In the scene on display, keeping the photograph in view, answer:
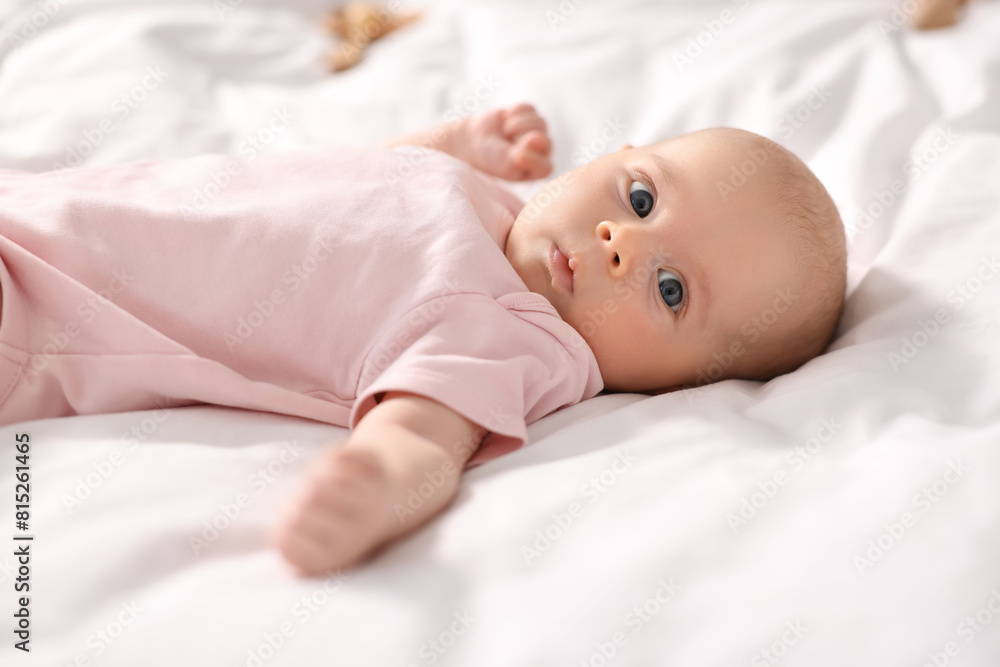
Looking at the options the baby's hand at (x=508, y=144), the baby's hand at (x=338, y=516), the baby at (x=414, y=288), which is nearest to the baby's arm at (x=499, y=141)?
the baby's hand at (x=508, y=144)

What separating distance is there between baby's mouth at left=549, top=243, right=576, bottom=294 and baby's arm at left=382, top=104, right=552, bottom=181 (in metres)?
0.41

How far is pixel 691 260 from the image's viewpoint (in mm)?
1211

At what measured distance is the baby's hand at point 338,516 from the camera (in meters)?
0.81

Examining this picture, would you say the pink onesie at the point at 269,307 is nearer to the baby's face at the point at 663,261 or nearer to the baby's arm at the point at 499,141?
the baby's face at the point at 663,261

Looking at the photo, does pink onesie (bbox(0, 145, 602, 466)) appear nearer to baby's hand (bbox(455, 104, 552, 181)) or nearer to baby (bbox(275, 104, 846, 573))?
baby (bbox(275, 104, 846, 573))

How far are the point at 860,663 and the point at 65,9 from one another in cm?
213

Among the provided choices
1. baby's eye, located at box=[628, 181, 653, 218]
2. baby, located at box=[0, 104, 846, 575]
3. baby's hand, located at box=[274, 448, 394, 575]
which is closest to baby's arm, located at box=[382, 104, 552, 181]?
baby, located at box=[0, 104, 846, 575]

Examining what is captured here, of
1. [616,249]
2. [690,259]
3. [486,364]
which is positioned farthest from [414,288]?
[690,259]

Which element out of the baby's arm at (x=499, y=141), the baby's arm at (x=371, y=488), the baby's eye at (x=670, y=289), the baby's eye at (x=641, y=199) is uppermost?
the baby's eye at (x=641, y=199)

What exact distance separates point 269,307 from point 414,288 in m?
0.19

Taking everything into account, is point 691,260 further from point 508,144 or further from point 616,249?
point 508,144

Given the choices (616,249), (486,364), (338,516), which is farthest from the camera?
(616,249)

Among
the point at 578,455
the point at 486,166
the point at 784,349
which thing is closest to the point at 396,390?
the point at 578,455

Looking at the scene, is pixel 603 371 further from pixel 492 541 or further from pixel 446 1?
pixel 446 1
